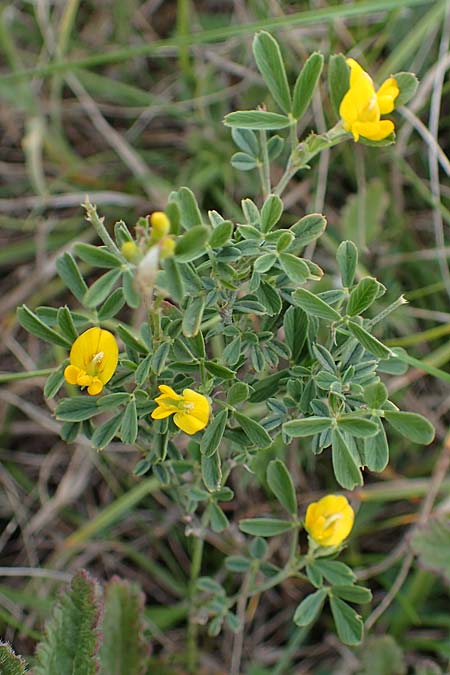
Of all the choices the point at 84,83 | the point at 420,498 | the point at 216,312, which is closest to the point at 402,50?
the point at 84,83

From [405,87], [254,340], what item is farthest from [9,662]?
[405,87]

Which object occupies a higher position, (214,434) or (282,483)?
(214,434)

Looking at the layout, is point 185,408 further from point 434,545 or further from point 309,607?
point 434,545

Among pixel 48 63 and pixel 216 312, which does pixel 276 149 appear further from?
pixel 48 63

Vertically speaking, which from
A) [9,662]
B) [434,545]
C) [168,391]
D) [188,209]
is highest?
[188,209]

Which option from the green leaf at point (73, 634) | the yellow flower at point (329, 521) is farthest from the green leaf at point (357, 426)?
the green leaf at point (73, 634)

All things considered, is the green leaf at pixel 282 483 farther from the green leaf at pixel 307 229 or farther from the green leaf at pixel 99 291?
the green leaf at pixel 99 291
